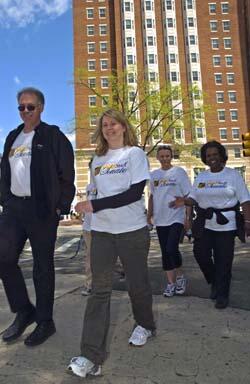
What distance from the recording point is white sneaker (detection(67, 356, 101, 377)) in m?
2.86

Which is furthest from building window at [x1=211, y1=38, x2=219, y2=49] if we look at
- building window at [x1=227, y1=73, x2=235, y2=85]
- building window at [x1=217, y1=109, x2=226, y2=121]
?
building window at [x1=217, y1=109, x2=226, y2=121]

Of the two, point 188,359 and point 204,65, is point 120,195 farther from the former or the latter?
point 204,65

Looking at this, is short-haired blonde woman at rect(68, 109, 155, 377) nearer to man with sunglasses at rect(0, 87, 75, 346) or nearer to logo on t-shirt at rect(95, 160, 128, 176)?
logo on t-shirt at rect(95, 160, 128, 176)

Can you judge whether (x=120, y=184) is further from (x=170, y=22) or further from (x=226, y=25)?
(x=226, y=25)

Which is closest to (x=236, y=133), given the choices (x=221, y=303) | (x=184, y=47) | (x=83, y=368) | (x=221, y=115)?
(x=221, y=115)

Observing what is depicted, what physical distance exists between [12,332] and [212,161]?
2992mm

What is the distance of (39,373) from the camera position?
2.98 metres

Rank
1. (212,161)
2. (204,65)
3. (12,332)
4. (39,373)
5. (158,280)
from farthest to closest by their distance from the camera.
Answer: (204,65) → (158,280) → (212,161) → (12,332) → (39,373)

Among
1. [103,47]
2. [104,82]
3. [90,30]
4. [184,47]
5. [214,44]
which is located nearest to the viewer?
[104,82]

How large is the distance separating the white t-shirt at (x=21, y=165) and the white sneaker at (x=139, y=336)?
1.47 meters

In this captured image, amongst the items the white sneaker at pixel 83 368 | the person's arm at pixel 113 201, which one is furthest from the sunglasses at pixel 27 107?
the white sneaker at pixel 83 368

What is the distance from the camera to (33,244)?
3.59 m

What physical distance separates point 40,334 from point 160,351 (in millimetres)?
1005

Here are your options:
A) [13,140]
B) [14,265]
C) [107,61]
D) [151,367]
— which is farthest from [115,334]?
[107,61]
